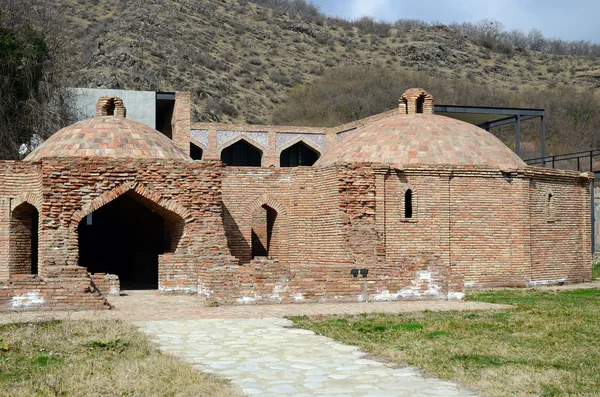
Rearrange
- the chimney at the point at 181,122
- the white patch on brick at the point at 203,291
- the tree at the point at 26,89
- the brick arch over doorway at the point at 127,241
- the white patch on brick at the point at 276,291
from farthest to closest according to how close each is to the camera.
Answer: the chimney at the point at 181,122 < the tree at the point at 26,89 < the brick arch over doorway at the point at 127,241 < the white patch on brick at the point at 203,291 < the white patch on brick at the point at 276,291

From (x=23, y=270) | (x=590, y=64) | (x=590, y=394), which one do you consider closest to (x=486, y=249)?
(x=23, y=270)

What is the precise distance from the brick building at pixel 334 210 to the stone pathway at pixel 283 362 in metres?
3.72

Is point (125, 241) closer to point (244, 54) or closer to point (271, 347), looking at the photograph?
point (271, 347)

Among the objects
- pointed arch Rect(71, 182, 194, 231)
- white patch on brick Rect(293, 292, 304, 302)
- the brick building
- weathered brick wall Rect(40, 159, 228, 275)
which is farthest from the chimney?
white patch on brick Rect(293, 292, 304, 302)

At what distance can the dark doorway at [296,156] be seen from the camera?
3412cm

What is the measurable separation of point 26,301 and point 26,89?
19.3m

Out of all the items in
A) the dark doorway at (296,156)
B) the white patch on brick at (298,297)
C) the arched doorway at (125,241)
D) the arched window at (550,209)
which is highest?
the dark doorway at (296,156)

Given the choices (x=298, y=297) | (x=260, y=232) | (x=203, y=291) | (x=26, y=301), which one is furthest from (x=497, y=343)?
(x=260, y=232)

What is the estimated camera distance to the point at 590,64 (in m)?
70.6

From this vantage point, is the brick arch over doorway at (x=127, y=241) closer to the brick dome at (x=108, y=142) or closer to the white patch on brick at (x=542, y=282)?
the brick dome at (x=108, y=142)

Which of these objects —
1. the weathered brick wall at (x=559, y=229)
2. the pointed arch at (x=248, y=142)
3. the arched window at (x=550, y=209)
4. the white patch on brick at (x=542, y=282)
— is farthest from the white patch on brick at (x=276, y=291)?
the pointed arch at (x=248, y=142)

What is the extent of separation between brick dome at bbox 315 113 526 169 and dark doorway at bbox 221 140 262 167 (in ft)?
45.1

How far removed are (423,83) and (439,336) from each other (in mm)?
51284

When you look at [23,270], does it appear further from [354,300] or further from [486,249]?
[486,249]
